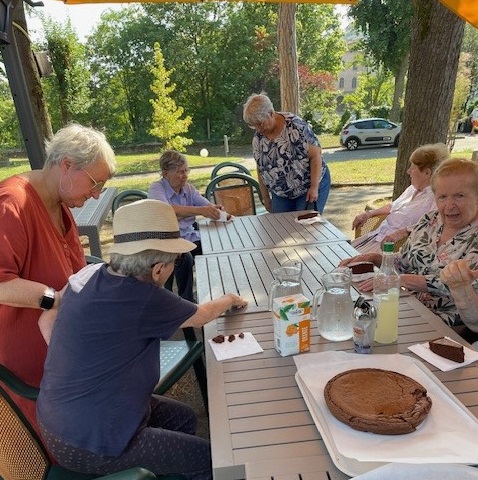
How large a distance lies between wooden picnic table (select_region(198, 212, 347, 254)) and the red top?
1.21 meters

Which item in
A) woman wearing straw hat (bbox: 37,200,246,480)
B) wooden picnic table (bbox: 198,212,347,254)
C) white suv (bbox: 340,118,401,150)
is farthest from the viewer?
white suv (bbox: 340,118,401,150)

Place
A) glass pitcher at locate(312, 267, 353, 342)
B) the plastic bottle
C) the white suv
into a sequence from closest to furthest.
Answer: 1. the plastic bottle
2. glass pitcher at locate(312, 267, 353, 342)
3. the white suv

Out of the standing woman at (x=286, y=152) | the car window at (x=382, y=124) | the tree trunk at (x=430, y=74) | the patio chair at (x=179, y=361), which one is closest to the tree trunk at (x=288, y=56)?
the tree trunk at (x=430, y=74)

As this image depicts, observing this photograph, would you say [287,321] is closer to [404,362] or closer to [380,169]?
[404,362]

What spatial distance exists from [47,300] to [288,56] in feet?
22.8

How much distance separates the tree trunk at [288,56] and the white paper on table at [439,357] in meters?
6.78

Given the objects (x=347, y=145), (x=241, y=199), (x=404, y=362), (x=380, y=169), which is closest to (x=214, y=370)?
(x=404, y=362)

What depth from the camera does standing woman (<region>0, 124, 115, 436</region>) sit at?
157 centimetres

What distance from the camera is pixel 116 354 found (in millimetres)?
1380

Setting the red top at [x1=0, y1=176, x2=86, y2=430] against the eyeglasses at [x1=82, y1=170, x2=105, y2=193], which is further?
the eyeglasses at [x1=82, y1=170, x2=105, y2=193]

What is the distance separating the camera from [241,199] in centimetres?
441

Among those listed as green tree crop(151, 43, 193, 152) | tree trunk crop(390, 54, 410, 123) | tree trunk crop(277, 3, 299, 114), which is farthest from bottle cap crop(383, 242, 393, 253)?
tree trunk crop(390, 54, 410, 123)

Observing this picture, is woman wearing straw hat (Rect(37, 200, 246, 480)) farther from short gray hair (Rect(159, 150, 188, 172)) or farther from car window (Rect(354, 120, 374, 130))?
car window (Rect(354, 120, 374, 130))

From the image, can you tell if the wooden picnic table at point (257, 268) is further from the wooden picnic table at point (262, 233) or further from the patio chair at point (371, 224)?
the patio chair at point (371, 224)
